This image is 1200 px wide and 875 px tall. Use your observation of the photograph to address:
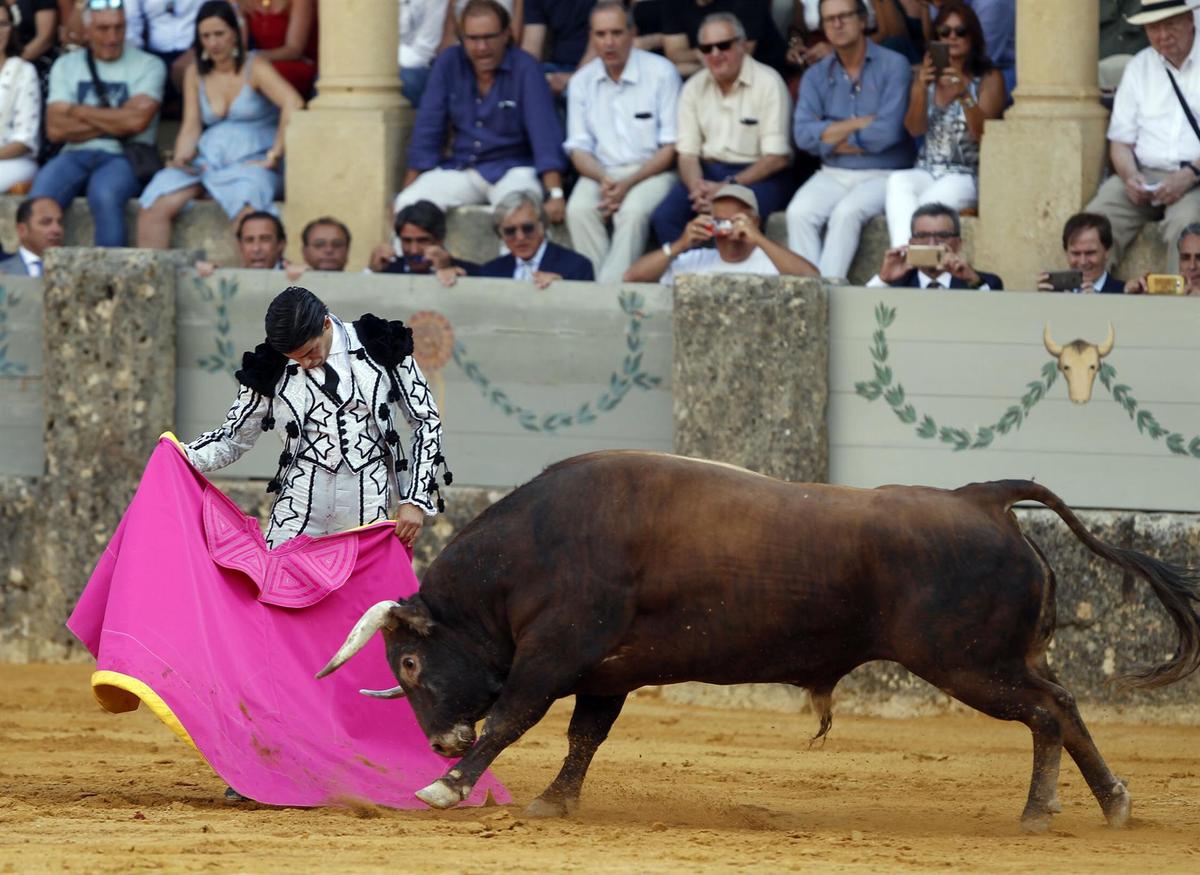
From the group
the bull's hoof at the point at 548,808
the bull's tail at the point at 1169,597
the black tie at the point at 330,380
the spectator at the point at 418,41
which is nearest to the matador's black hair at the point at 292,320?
the black tie at the point at 330,380

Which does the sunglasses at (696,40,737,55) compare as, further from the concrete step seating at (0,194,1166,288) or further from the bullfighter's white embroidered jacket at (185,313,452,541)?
the bullfighter's white embroidered jacket at (185,313,452,541)

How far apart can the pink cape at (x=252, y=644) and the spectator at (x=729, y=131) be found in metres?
3.90

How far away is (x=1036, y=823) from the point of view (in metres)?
6.82

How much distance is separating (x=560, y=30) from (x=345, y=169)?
4.61 feet

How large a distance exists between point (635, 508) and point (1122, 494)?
323 centimetres

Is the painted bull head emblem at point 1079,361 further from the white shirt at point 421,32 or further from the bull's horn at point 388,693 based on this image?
the white shirt at point 421,32

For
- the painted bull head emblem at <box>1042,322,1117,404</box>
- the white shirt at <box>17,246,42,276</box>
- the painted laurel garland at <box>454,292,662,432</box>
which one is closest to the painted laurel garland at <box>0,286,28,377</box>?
the white shirt at <box>17,246,42,276</box>

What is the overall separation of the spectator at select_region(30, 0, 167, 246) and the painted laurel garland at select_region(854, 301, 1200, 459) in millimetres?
4213

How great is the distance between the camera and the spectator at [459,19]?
38.4ft

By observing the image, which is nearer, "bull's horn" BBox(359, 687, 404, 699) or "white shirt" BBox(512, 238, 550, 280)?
"bull's horn" BBox(359, 687, 404, 699)

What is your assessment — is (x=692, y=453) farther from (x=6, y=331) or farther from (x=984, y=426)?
(x=6, y=331)

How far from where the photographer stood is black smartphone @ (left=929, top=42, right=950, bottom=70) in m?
10.5

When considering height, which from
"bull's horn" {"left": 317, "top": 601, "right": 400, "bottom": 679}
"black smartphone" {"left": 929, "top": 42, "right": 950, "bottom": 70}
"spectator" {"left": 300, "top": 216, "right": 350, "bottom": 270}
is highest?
"black smartphone" {"left": 929, "top": 42, "right": 950, "bottom": 70}

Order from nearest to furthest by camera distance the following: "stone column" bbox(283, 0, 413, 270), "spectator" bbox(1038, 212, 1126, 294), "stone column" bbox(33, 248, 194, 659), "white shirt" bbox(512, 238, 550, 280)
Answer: "spectator" bbox(1038, 212, 1126, 294), "stone column" bbox(33, 248, 194, 659), "white shirt" bbox(512, 238, 550, 280), "stone column" bbox(283, 0, 413, 270)
